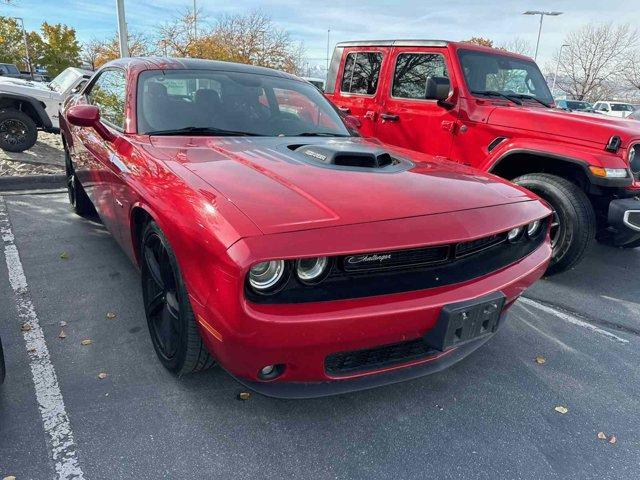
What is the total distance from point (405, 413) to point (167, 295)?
1312 mm

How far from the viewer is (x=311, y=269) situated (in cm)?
181

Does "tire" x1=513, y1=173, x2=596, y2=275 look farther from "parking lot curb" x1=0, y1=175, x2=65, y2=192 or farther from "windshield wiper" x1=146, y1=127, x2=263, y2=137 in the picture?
"parking lot curb" x1=0, y1=175, x2=65, y2=192

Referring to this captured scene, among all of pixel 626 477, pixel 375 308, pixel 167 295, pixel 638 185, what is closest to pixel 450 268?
pixel 375 308

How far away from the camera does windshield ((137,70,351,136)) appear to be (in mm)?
2905

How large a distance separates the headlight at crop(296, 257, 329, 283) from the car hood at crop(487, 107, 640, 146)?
3091 millimetres

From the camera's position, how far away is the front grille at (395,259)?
1850mm

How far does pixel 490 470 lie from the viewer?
1967 mm

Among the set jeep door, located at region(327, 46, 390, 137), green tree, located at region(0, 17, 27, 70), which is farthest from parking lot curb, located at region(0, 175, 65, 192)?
green tree, located at region(0, 17, 27, 70)

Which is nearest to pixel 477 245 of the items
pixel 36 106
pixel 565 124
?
pixel 565 124

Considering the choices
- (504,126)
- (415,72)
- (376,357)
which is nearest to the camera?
(376,357)

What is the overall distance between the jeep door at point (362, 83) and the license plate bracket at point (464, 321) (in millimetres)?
3258

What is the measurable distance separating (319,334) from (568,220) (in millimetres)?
3024

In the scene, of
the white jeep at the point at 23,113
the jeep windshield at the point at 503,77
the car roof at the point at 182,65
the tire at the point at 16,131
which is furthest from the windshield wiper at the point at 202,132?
the tire at the point at 16,131

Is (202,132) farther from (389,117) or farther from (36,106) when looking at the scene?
(36,106)
